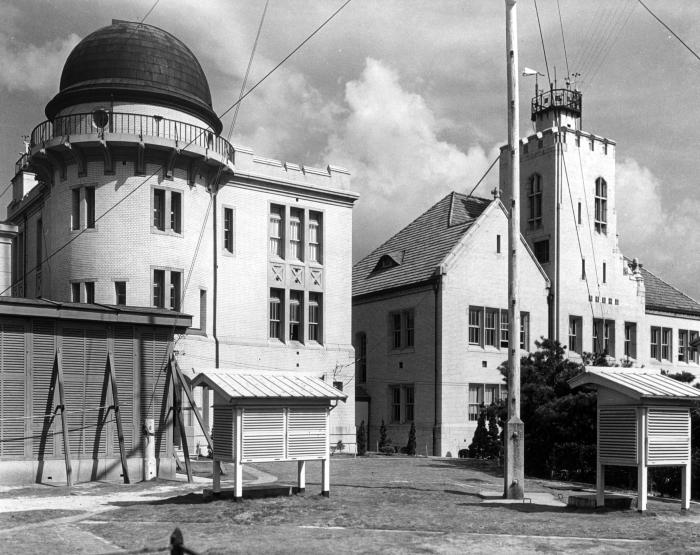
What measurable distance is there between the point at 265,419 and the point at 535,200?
35.2m

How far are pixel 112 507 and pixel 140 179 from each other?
18.6 m

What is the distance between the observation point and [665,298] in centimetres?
5659

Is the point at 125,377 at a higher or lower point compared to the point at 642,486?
higher

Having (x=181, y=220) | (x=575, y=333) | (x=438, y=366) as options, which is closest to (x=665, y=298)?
(x=575, y=333)

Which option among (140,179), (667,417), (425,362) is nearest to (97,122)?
(140,179)

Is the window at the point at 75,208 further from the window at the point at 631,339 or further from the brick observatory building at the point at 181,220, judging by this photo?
the window at the point at 631,339

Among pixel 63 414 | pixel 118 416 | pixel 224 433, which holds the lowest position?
pixel 118 416

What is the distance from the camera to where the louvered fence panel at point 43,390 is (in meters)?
23.5

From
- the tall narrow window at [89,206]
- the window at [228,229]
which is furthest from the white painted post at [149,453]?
the window at [228,229]

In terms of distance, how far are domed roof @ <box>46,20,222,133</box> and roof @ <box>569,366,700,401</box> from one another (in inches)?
886

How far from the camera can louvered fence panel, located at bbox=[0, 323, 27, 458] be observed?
23.1 metres

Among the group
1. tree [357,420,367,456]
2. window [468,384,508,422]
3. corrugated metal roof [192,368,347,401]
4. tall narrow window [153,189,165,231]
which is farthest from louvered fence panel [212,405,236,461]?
window [468,384,508,422]

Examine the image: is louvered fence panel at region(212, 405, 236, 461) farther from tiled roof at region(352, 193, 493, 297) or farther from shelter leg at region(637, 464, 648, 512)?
tiled roof at region(352, 193, 493, 297)

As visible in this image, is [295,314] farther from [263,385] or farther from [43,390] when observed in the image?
[263,385]
